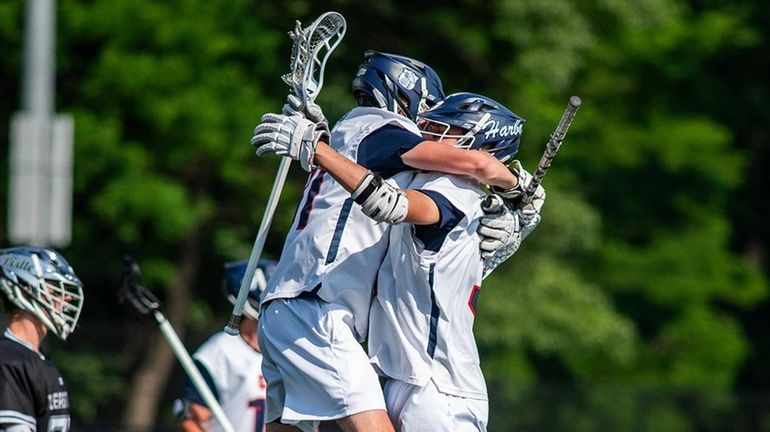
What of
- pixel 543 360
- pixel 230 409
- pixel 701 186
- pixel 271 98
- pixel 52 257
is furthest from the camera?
pixel 701 186

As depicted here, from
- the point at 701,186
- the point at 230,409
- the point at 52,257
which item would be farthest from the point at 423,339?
the point at 701,186

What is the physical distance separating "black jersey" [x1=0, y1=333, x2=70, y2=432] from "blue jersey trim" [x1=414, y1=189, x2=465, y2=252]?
1491 millimetres

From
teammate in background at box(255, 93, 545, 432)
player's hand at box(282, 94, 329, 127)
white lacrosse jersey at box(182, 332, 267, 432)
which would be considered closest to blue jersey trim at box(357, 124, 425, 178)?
teammate in background at box(255, 93, 545, 432)

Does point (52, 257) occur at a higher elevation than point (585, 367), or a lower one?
higher

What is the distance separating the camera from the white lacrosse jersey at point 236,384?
7809mm

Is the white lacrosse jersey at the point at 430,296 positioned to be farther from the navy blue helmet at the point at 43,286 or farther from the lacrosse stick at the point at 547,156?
the navy blue helmet at the point at 43,286

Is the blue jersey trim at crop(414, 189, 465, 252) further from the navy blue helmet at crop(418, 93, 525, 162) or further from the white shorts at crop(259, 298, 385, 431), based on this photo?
the white shorts at crop(259, 298, 385, 431)

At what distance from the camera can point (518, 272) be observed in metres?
19.7

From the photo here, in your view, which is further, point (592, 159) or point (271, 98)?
point (592, 159)

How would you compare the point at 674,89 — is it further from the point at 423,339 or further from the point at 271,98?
the point at 423,339

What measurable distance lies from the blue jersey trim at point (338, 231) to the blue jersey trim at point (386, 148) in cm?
16

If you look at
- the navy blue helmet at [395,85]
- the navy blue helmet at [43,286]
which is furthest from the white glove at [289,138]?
the navy blue helmet at [43,286]

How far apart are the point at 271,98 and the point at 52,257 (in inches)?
525

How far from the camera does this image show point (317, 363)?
5461mm
